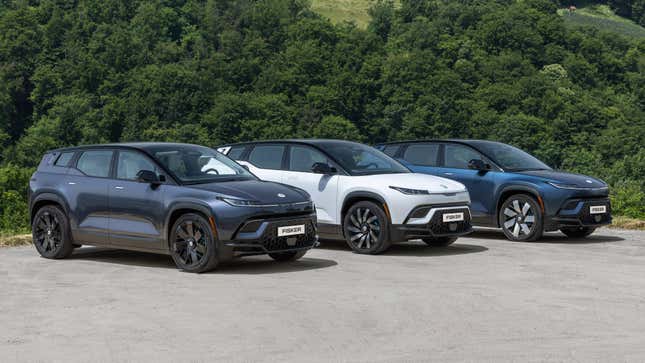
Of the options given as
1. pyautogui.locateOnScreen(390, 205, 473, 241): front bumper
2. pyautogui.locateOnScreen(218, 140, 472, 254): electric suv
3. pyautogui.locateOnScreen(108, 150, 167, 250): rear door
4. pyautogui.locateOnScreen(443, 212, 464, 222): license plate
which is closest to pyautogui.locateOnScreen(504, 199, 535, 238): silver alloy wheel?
pyautogui.locateOnScreen(218, 140, 472, 254): electric suv

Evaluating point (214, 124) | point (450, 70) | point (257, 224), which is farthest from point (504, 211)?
point (450, 70)

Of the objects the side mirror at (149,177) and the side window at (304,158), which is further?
the side window at (304,158)

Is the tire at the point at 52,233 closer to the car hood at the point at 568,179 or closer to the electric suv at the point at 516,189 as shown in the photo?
the electric suv at the point at 516,189

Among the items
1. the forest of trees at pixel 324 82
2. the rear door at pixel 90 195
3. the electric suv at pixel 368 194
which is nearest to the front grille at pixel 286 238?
the electric suv at pixel 368 194

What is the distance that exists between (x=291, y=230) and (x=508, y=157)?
18.0ft

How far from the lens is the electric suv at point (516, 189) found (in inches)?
579

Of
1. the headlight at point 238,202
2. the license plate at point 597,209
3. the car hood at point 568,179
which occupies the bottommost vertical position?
the license plate at point 597,209

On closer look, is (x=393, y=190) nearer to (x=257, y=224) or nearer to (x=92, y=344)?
(x=257, y=224)

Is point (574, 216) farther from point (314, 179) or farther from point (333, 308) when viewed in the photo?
point (333, 308)

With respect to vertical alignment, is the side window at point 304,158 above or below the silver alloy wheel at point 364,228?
above

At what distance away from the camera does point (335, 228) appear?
13617 millimetres

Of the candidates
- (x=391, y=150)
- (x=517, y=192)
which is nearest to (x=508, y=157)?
(x=517, y=192)

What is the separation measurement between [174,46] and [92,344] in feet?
394

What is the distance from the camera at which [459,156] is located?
51.9 feet
